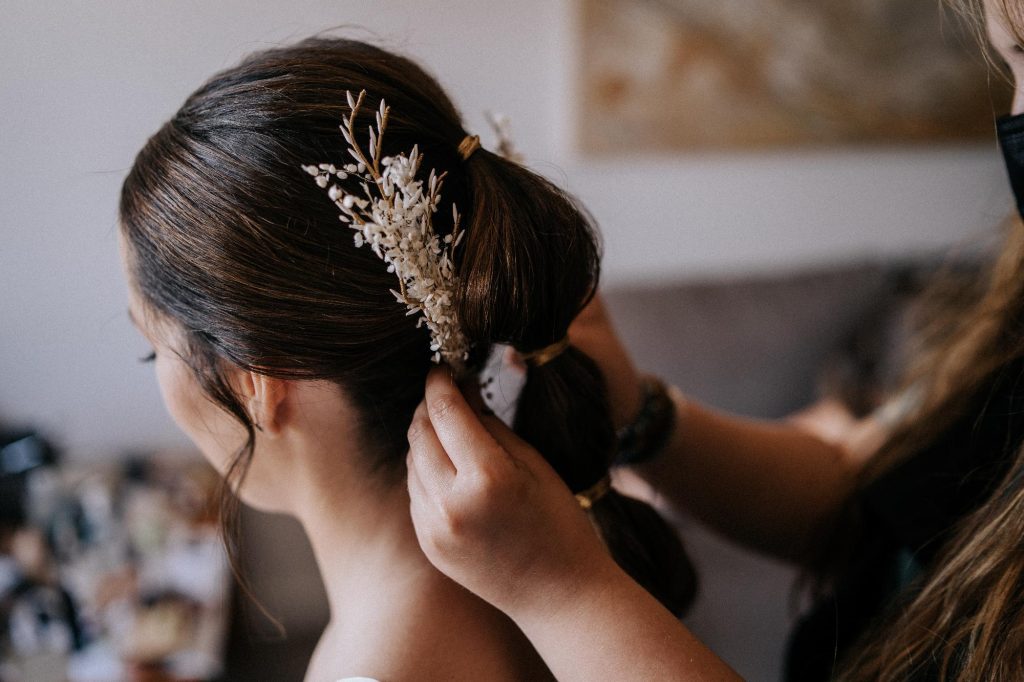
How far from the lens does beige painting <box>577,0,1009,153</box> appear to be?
215cm

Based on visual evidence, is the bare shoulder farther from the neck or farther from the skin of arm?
the skin of arm

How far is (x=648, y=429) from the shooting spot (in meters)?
0.96

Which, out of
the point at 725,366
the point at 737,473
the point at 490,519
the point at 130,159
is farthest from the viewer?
the point at 725,366

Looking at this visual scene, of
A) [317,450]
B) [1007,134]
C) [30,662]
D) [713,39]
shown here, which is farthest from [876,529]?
[713,39]

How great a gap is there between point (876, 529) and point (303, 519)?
779mm

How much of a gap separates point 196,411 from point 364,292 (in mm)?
267

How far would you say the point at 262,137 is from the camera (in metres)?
0.64

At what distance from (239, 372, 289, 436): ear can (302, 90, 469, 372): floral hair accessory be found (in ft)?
0.54

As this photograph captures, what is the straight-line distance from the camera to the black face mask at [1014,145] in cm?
72

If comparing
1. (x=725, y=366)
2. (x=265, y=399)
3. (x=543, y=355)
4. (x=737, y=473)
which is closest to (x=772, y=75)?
(x=725, y=366)

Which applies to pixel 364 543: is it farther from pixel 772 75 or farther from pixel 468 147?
pixel 772 75

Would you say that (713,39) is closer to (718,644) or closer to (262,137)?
(718,644)

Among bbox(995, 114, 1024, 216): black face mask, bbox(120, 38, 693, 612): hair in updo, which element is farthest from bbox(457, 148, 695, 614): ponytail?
bbox(995, 114, 1024, 216): black face mask

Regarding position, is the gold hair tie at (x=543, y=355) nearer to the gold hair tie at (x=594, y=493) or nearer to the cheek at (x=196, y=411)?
the gold hair tie at (x=594, y=493)
